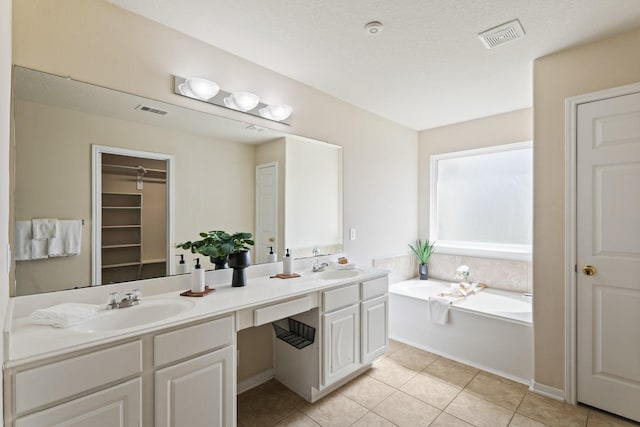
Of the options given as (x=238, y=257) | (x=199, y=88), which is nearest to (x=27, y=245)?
(x=238, y=257)

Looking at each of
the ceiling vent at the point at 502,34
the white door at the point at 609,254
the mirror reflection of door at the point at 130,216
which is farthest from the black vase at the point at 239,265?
the white door at the point at 609,254

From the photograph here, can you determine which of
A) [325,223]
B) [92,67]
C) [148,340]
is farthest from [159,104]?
[325,223]

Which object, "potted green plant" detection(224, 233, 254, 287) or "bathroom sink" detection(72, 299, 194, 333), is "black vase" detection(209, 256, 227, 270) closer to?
"potted green plant" detection(224, 233, 254, 287)

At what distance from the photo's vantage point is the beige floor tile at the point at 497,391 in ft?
7.02

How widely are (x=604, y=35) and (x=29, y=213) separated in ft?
11.2

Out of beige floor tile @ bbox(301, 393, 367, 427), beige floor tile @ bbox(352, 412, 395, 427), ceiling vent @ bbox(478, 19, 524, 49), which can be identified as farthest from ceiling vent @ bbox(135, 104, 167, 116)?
beige floor tile @ bbox(352, 412, 395, 427)

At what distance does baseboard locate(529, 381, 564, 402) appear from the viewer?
214 cm

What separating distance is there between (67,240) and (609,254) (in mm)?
3197

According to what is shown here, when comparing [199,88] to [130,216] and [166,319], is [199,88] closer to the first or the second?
[130,216]

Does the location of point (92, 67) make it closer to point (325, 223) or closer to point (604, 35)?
point (325, 223)

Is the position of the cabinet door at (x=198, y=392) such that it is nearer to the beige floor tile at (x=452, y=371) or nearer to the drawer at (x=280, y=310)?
the drawer at (x=280, y=310)

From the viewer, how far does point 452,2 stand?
1.60 meters

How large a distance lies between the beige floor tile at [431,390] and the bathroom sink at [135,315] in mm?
1763

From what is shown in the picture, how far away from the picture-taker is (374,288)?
2436 mm
